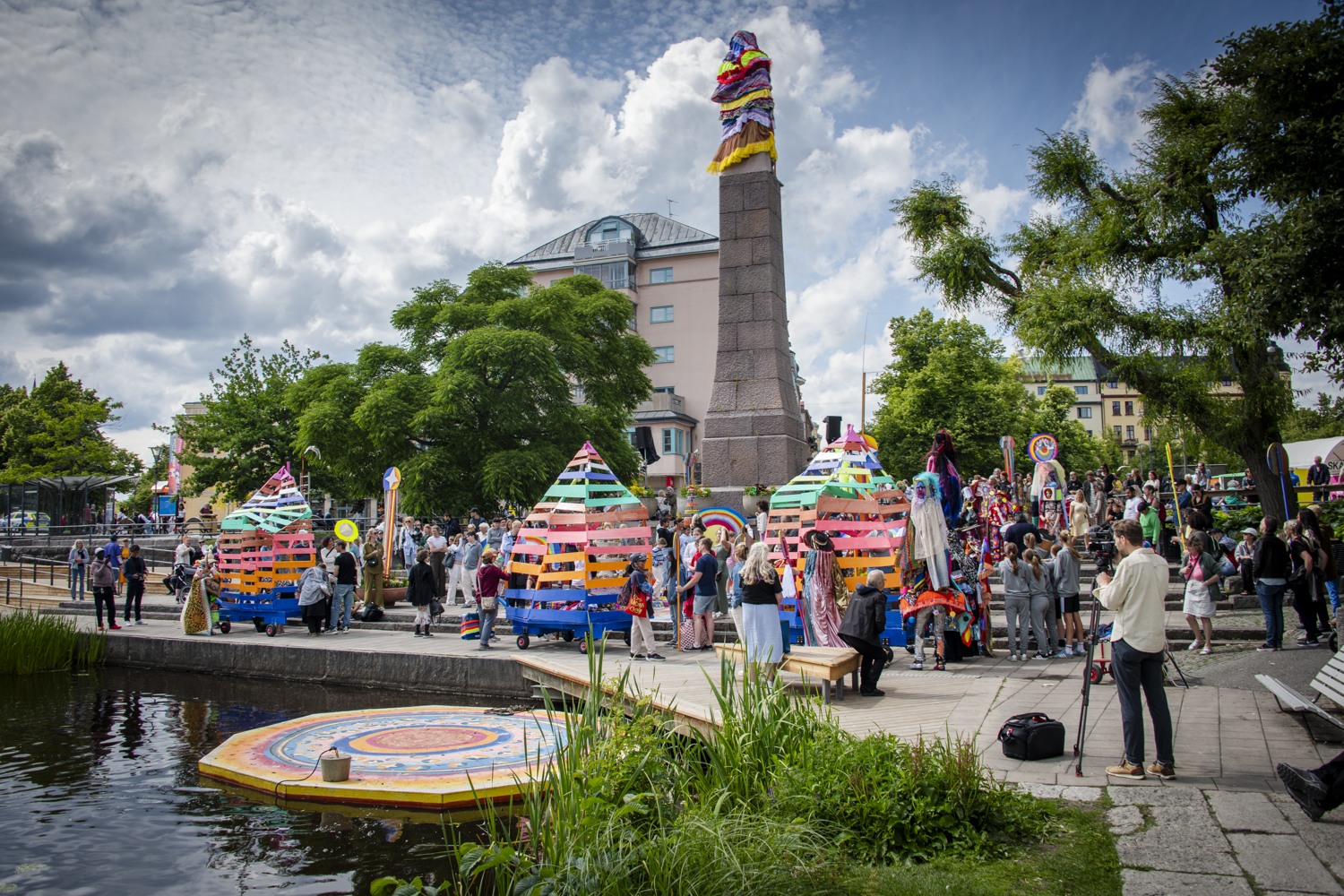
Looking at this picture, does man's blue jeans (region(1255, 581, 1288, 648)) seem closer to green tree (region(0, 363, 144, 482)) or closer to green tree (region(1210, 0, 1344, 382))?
green tree (region(1210, 0, 1344, 382))

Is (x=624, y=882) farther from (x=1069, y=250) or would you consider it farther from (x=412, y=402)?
(x=412, y=402)

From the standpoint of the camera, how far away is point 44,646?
17.0 meters

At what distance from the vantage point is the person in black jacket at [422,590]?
1730 cm

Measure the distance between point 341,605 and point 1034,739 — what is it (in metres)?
14.8

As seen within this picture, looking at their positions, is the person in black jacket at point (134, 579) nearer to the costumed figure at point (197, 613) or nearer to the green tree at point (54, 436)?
the costumed figure at point (197, 613)

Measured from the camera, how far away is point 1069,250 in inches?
881

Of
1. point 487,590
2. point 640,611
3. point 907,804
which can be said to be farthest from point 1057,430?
point 907,804

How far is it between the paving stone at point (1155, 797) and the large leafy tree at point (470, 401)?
1051 inches

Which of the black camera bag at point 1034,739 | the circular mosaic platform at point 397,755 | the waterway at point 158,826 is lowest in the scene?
the waterway at point 158,826

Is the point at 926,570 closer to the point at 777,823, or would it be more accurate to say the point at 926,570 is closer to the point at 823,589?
the point at 823,589

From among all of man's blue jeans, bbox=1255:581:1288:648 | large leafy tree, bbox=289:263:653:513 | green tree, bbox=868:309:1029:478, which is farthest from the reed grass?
green tree, bbox=868:309:1029:478

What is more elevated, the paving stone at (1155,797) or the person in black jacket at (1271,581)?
the person in black jacket at (1271,581)

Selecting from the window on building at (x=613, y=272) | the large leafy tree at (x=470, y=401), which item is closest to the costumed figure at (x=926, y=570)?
the large leafy tree at (x=470, y=401)

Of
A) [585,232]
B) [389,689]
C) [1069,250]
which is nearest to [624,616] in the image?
[389,689]
